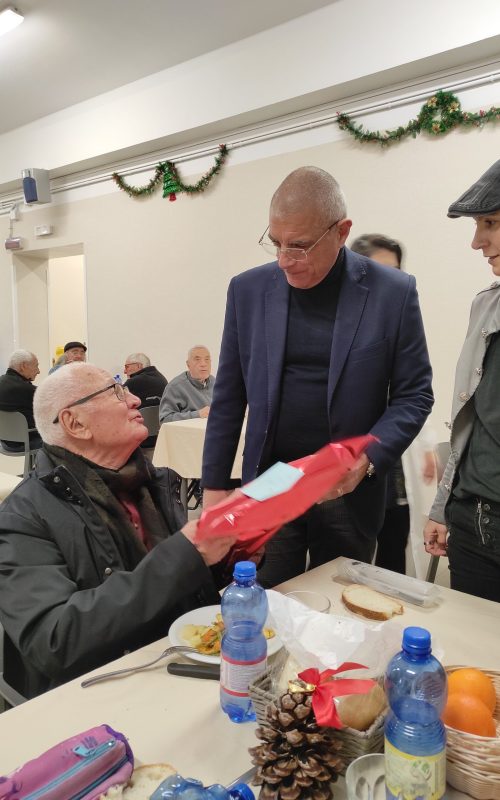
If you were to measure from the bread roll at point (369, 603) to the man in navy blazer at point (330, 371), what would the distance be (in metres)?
0.37

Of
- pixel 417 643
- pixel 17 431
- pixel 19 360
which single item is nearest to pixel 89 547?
pixel 417 643

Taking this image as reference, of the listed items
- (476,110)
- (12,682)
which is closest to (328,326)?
(12,682)

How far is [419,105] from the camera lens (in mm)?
4480

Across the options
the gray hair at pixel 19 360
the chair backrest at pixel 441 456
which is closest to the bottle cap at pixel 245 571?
the chair backrest at pixel 441 456

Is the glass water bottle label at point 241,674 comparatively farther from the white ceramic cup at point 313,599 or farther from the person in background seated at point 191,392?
the person in background seated at point 191,392

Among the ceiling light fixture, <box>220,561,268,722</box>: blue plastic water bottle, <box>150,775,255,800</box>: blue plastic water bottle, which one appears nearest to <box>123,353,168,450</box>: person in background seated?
the ceiling light fixture

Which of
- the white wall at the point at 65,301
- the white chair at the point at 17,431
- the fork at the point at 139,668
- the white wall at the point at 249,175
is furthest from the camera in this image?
the white wall at the point at 65,301

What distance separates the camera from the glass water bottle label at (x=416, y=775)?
76 cm

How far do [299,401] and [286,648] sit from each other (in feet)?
2.95

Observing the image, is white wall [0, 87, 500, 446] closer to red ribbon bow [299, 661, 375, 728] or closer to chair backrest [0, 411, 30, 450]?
chair backrest [0, 411, 30, 450]

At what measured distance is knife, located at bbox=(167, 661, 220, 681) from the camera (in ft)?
3.76

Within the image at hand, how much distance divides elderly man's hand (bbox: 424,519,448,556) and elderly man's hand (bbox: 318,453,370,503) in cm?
32

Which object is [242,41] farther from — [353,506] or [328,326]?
[353,506]

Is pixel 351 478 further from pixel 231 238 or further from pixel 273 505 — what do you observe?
pixel 231 238
